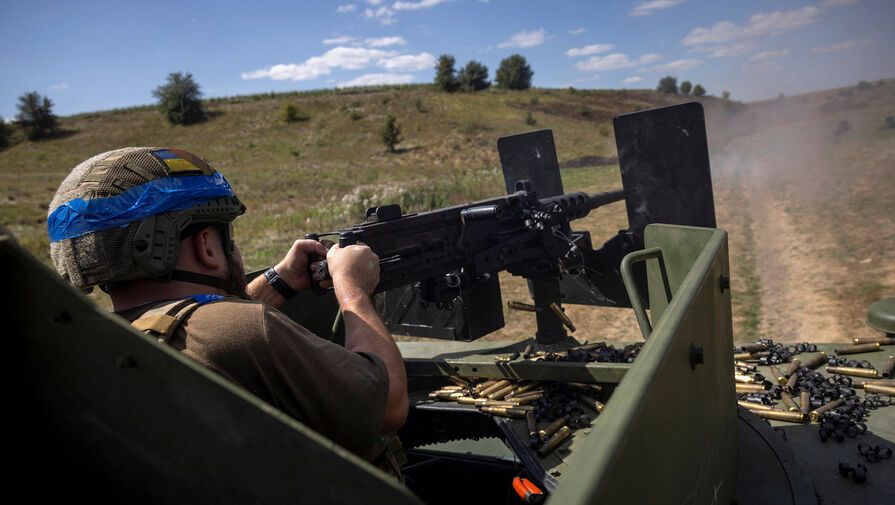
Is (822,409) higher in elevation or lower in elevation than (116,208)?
lower

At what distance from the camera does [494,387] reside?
342cm

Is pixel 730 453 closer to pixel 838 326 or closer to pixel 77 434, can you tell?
pixel 77 434

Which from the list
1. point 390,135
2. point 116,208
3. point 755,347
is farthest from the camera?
point 390,135

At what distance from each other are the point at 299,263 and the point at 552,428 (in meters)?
1.57

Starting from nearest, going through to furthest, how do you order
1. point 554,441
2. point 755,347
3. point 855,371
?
point 554,441 → point 855,371 → point 755,347

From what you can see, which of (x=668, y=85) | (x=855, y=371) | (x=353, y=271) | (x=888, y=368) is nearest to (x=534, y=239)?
(x=855, y=371)

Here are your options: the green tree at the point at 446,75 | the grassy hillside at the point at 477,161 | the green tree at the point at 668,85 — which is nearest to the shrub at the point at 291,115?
the grassy hillside at the point at 477,161

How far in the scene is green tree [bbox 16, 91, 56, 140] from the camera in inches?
2085

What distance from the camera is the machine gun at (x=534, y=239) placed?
3980 millimetres

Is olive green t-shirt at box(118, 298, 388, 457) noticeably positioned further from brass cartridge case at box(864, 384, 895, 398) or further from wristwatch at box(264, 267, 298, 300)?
brass cartridge case at box(864, 384, 895, 398)

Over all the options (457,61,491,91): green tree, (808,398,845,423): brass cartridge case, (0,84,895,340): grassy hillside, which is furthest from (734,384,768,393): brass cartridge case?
(457,61,491,91): green tree

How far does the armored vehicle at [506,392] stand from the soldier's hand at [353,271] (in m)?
0.84

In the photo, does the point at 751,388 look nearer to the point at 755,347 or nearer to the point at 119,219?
the point at 755,347

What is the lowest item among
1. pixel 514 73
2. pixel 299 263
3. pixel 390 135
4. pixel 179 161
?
pixel 299 263
